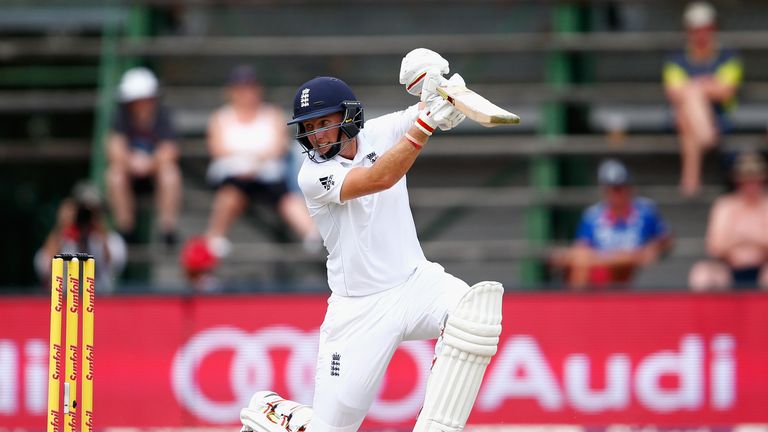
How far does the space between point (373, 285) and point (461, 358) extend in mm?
517

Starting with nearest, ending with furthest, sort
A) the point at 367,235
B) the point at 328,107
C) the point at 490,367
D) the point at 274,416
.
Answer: the point at 328,107, the point at 367,235, the point at 274,416, the point at 490,367

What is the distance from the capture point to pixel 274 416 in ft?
19.1

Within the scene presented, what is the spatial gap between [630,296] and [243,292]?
8.24ft

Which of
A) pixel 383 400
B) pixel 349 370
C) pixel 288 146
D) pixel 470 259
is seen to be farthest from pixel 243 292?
pixel 349 370

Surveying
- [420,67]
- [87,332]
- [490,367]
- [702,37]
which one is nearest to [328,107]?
[420,67]

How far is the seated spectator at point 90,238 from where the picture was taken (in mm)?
9055

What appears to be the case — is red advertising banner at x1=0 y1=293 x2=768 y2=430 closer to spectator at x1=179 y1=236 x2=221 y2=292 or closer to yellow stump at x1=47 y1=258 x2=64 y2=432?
spectator at x1=179 y1=236 x2=221 y2=292

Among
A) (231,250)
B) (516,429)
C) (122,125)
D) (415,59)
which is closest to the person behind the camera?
(415,59)

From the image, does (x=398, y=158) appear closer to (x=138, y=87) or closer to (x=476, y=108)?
(x=476, y=108)

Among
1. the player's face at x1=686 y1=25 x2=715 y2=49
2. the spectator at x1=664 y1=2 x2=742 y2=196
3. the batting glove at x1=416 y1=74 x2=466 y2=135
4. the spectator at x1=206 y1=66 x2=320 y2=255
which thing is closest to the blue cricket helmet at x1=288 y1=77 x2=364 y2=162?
the batting glove at x1=416 y1=74 x2=466 y2=135

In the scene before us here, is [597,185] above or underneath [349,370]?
above

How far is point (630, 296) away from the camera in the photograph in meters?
8.41

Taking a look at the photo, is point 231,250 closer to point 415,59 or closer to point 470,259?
point 470,259

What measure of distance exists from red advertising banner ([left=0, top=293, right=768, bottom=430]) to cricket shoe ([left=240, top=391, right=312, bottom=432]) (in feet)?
8.24
